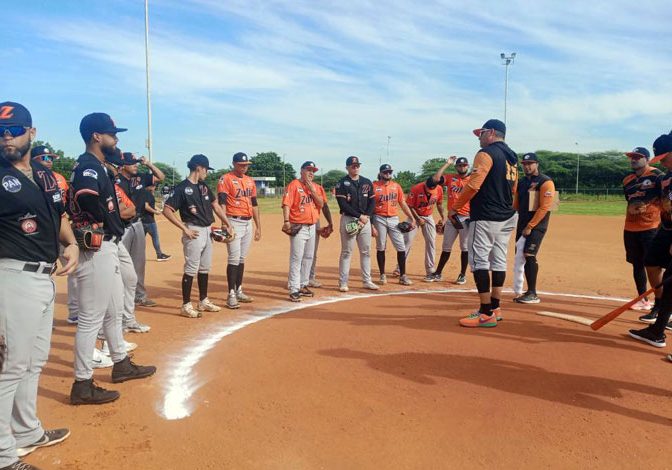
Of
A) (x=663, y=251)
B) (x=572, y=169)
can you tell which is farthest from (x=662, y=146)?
(x=572, y=169)

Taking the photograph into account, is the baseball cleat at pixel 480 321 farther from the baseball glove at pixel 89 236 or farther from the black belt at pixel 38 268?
the black belt at pixel 38 268

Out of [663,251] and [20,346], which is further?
[663,251]

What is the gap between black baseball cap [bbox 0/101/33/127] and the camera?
3.00 metres

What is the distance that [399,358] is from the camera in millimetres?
4770

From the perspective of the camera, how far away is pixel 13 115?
9.96 feet

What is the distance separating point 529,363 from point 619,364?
0.85 m

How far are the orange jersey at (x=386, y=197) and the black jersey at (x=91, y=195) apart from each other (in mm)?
5879

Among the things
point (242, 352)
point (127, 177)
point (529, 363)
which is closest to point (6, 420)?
point (242, 352)

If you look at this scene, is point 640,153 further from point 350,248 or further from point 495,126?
point 350,248

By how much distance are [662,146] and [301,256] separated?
17.2ft

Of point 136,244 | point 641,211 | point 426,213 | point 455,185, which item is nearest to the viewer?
point 641,211

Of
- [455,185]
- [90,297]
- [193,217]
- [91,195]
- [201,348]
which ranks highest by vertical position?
[455,185]

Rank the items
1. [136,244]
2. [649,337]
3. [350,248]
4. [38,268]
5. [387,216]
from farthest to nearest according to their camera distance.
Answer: [387,216] < [350,248] < [136,244] < [649,337] < [38,268]

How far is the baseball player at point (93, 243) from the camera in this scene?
3863 mm
